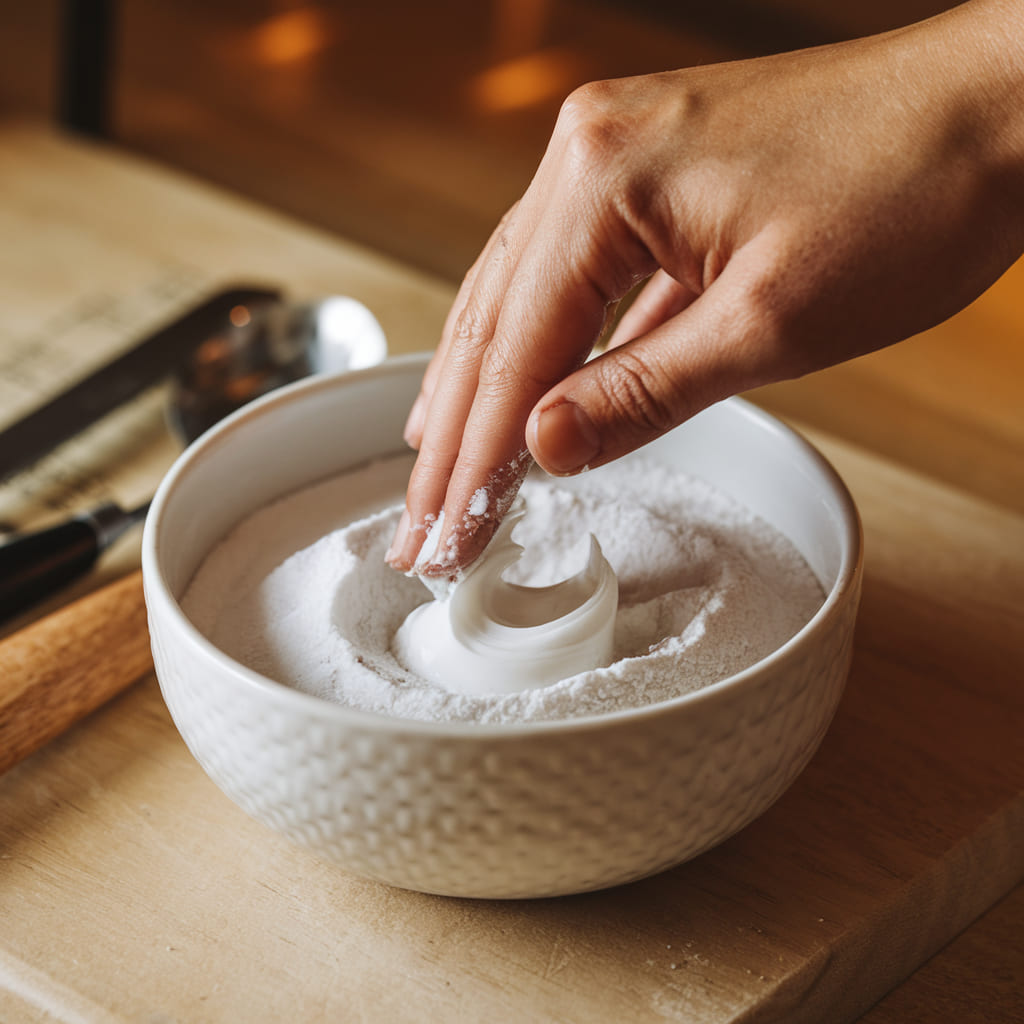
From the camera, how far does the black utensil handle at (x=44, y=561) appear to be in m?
0.58

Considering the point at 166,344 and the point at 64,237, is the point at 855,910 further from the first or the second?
the point at 64,237

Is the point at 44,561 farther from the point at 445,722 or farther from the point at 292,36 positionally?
the point at 292,36

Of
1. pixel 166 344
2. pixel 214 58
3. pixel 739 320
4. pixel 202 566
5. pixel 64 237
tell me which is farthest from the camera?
pixel 214 58

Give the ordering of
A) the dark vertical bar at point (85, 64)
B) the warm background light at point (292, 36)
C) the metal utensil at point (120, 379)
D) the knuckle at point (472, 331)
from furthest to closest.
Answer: the warm background light at point (292, 36) → the dark vertical bar at point (85, 64) → the metal utensil at point (120, 379) → the knuckle at point (472, 331)

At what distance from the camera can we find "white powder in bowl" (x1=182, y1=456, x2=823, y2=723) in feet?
1.40

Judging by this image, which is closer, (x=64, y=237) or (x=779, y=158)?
(x=779, y=158)

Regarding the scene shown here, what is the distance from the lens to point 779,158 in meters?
0.41

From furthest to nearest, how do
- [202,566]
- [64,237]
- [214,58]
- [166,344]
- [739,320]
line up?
[214,58], [64,237], [166,344], [202,566], [739,320]

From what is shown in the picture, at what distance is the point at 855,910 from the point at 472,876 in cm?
15

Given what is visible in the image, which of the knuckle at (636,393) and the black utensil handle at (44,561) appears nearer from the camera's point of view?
the knuckle at (636,393)

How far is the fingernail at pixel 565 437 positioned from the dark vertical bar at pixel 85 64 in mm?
896

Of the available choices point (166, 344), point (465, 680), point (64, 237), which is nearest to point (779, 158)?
point (465, 680)

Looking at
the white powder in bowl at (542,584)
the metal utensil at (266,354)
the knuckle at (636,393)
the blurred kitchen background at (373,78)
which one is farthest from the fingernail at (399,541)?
the blurred kitchen background at (373,78)

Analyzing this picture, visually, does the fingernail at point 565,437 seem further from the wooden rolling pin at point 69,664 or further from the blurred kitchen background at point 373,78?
the blurred kitchen background at point 373,78
